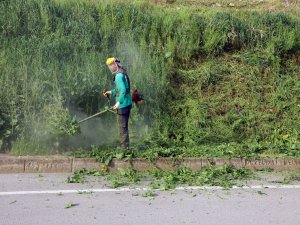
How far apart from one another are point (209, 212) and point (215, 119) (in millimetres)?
4249

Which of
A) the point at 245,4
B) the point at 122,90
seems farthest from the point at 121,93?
the point at 245,4

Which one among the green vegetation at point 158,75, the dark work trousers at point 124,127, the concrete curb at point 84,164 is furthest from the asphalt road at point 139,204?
the green vegetation at point 158,75

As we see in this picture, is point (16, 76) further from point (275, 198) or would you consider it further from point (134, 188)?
point (275, 198)

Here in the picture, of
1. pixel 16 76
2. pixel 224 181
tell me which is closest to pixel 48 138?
pixel 16 76

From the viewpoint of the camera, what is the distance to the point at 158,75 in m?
10.1

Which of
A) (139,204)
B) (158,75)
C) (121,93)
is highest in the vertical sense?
(158,75)

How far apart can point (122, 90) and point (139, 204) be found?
7.82 ft

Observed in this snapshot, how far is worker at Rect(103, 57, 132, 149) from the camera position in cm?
769

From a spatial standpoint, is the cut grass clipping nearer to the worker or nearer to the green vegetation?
the green vegetation

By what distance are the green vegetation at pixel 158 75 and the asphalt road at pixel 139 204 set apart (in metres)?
1.35

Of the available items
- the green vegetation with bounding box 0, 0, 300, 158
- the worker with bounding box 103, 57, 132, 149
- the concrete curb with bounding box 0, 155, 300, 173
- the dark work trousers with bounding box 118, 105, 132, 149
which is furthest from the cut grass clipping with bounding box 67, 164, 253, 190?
the worker with bounding box 103, 57, 132, 149

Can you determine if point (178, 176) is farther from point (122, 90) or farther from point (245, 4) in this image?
point (245, 4)

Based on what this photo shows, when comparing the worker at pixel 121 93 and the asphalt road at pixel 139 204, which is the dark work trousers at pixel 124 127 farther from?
the asphalt road at pixel 139 204

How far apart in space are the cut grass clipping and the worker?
822 millimetres
